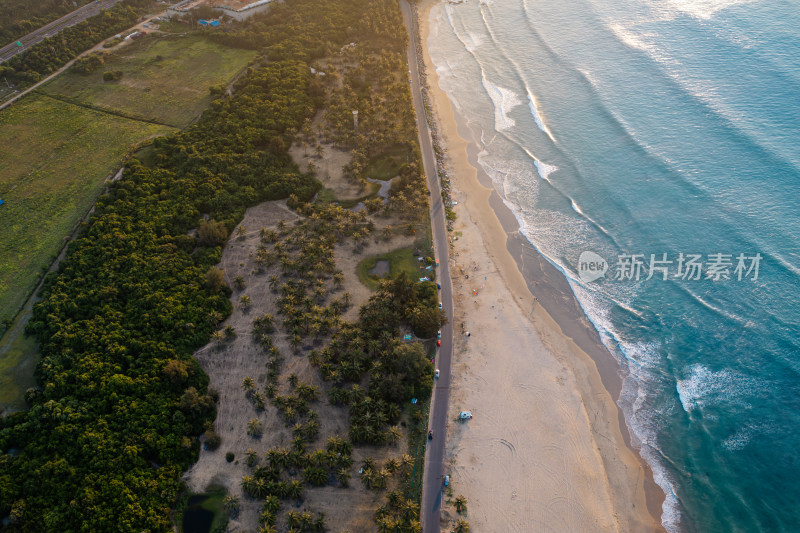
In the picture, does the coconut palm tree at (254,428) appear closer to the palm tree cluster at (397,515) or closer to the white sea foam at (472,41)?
the palm tree cluster at (397,515)

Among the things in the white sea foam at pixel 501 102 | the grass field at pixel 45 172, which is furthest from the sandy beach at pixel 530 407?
the grass field at pixel 45 172

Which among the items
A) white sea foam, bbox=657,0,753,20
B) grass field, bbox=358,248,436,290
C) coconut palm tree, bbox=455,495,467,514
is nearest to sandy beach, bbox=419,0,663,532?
coconut palm tree, bbox=455,495,467,514

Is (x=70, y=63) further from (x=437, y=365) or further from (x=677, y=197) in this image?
(x=677, y=197)

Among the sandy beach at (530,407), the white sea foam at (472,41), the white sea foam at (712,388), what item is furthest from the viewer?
the white sea foam at (472,41)

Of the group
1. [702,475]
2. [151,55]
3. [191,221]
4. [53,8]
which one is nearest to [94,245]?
[191,221]

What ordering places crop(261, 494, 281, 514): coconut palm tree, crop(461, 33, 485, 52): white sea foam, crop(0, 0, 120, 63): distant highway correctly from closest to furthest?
crop(261, 494, 281, 514): coconut palm tree → crop(0, 0, 120, 63): distant highway → crop(461, 33, 485, 52): white sea foam

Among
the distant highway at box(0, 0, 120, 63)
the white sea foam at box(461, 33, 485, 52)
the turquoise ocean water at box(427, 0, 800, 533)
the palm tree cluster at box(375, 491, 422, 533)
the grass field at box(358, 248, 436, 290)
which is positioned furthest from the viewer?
the white sea foam at box(461, 33, 485, 52)

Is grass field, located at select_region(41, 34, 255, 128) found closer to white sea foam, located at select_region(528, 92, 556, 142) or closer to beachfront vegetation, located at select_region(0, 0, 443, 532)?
beachfront vegetation, located at select_region(0, 0, 443, 532)
